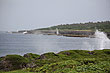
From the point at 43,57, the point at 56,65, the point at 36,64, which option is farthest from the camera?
the point at 43,57

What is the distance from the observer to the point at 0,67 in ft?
83.5

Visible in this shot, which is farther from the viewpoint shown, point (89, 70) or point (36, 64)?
point (36, 64)

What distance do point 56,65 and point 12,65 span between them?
7710 mm

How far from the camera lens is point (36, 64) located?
2442 centimetres


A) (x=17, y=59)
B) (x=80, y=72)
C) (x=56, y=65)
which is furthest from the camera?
(x=17, y=59)

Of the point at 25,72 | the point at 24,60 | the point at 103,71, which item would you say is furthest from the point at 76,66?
the point at 24,60

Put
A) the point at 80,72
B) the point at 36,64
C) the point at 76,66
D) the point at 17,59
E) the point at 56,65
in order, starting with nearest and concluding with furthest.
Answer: the point at 80,72 < the point at 76,66 < the point at 56,65 < the point at 36,64 < the point at 17,59

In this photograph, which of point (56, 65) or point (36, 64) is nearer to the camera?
point (56, 65)

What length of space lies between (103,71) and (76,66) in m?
2.95

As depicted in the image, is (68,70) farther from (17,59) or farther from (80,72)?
(17,59)

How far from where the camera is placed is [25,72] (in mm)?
20234

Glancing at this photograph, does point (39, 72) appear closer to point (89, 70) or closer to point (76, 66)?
point (76, 66)

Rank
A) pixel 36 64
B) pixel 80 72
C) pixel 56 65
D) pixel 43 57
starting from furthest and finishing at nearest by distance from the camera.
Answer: pixel 43 57 → pixel 36 64 → pixel 56 65 → pixel 80 72

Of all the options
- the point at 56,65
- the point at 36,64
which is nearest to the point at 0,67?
the point at 36,64
